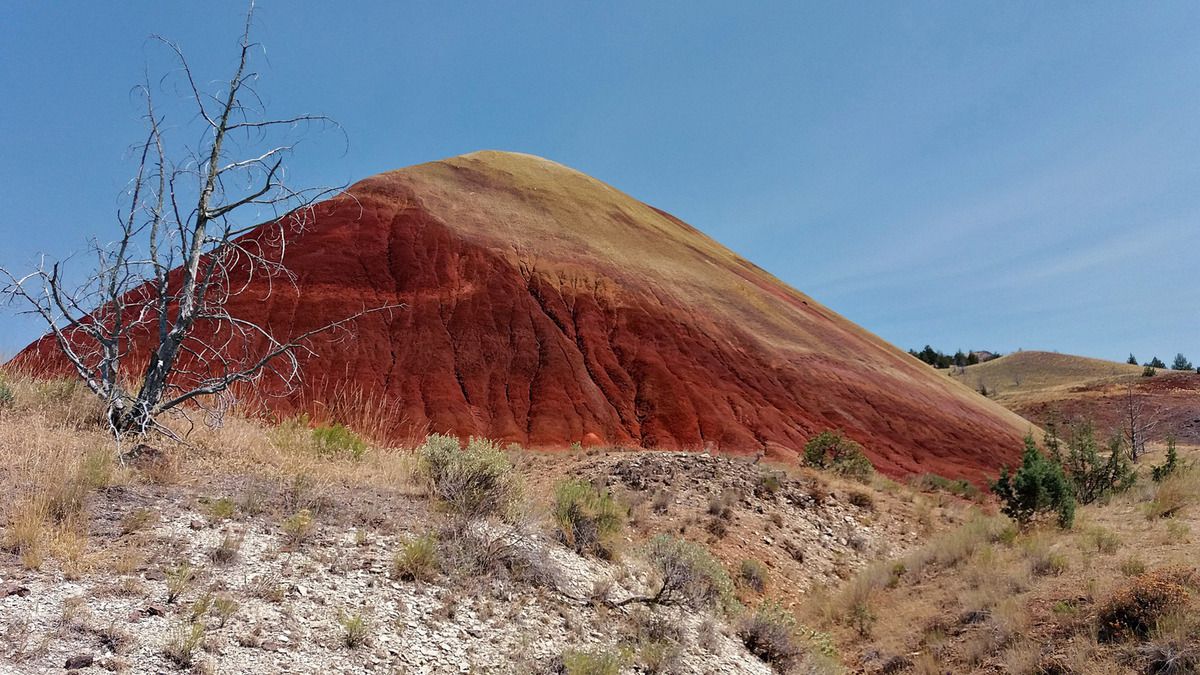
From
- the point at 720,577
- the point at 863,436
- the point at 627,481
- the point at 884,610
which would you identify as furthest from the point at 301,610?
the point at 863,436

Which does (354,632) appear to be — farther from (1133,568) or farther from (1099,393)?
(1099,393)

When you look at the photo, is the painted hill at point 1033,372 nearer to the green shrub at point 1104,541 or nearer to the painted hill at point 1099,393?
the painted hill at point 1099,393

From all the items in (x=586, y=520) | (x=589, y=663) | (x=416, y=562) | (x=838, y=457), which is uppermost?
(x=838, y=457)

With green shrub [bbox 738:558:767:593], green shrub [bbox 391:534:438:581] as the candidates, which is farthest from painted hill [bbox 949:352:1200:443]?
green shrub [bbox 391:534:438:581]

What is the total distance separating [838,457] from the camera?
21.9 metres

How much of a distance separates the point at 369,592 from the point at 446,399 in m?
25.3

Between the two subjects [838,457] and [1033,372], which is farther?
[1033,372]

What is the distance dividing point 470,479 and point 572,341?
27275 millimetres

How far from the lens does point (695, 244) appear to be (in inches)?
2014

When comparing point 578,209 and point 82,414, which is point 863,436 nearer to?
point 578,209

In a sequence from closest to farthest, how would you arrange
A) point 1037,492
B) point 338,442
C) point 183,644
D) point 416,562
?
point 183,644 < point 416,562 < point 338,442 < point 1037,492

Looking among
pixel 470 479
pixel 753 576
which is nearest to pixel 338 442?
pixel 470 479

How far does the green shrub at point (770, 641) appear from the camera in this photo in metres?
7.33

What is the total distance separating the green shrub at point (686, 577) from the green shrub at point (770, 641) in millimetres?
388
